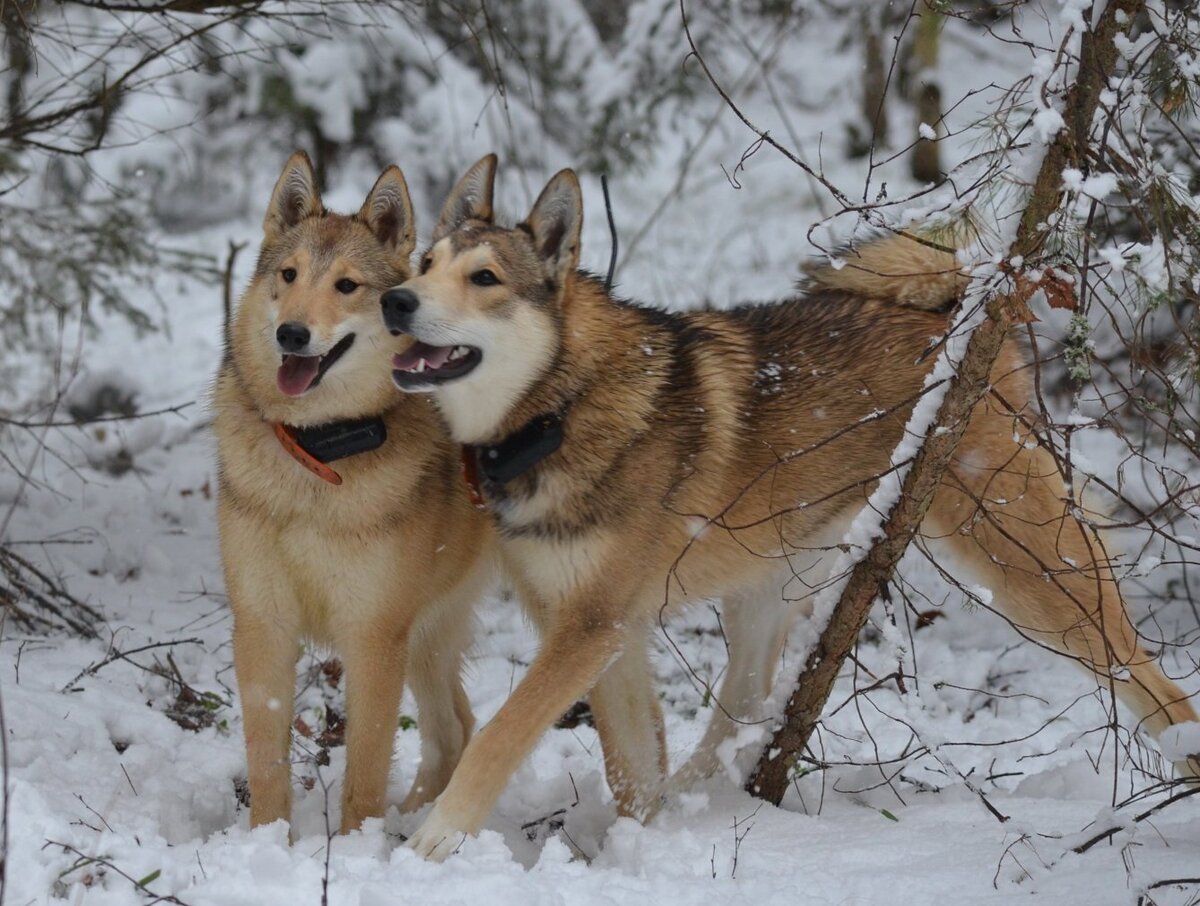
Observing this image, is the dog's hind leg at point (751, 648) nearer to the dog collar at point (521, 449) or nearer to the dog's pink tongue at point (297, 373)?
the dog collar at point (521, 449)

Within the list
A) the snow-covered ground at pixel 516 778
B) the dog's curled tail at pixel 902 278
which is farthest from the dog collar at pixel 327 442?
the dog's curled tail at pixel 902 278

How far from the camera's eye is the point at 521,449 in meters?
3.88

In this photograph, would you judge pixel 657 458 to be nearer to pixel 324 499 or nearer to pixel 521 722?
pixel 521 722

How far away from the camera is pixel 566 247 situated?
4027 mm

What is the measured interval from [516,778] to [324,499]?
4.36 feet

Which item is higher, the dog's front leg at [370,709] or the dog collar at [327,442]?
the dog collar at [327,442]

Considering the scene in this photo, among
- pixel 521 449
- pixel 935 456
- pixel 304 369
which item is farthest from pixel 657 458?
pixel 304 369

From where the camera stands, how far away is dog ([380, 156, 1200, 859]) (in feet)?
12.5

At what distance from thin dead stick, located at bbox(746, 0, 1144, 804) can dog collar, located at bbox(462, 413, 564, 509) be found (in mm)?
1030

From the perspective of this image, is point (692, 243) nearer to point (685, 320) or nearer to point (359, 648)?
point (685, 320)

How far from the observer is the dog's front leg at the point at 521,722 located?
3.65 metres

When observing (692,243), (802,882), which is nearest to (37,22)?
(802,882)

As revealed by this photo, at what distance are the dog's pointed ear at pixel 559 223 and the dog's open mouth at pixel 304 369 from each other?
71 centimetres

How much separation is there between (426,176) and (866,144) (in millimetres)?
6317
